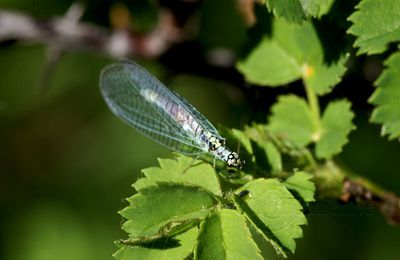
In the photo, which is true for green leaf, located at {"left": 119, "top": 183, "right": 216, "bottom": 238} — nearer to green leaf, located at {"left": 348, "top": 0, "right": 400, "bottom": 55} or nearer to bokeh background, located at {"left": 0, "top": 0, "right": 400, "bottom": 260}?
green leaf, located at {"left": 348, "top": 0, "right": 400, "bottom": 55}

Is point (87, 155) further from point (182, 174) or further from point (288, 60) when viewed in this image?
point (182, 174)

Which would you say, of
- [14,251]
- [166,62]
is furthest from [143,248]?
[14,251]

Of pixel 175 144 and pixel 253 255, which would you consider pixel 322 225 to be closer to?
pixel 175 144

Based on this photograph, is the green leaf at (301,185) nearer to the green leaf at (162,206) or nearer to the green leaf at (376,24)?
the green leaf at (162,206)

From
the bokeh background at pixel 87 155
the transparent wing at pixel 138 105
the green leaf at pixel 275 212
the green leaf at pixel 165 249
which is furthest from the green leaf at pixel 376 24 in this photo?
the bokeh background at pixel 87 155

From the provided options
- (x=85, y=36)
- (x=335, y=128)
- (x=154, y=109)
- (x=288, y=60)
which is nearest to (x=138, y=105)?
(x=154, y=109)
